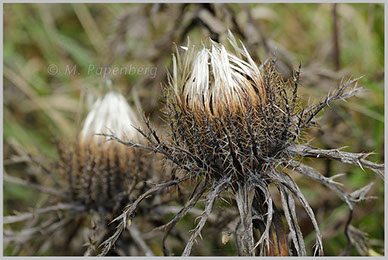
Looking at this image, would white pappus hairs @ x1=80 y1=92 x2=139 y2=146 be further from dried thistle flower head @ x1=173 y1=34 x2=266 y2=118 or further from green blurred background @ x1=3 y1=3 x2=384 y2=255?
dried thistle flower head @ x1=173 y1=34 x2=266 y2=118

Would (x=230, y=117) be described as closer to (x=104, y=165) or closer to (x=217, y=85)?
(x=217, y=85)

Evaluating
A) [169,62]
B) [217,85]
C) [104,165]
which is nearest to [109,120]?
[104,165]

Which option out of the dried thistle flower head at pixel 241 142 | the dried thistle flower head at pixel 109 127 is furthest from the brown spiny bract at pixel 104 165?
the dried thistle flower head at pixel 241 142

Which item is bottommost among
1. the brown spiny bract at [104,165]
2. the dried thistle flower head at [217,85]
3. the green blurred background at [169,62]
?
the brown spiny bract at [104,165]

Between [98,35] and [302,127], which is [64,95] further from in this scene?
[302,127]

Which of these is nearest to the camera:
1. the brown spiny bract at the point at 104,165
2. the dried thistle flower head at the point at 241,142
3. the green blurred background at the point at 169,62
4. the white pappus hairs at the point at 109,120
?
the dried thistle flower head at the point at 241,142

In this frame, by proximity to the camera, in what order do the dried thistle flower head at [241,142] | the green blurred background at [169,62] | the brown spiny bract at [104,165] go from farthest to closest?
the green blurred background at [169,62]
the brown spiny bract at [104,165]
the dried thistle flower head at [241,142]

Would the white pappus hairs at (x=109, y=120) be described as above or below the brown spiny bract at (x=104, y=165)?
above

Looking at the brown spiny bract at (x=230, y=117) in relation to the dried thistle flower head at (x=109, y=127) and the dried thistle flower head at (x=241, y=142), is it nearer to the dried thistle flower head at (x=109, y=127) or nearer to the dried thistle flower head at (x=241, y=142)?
the dried thistle flower head at (x=241, y=142)
